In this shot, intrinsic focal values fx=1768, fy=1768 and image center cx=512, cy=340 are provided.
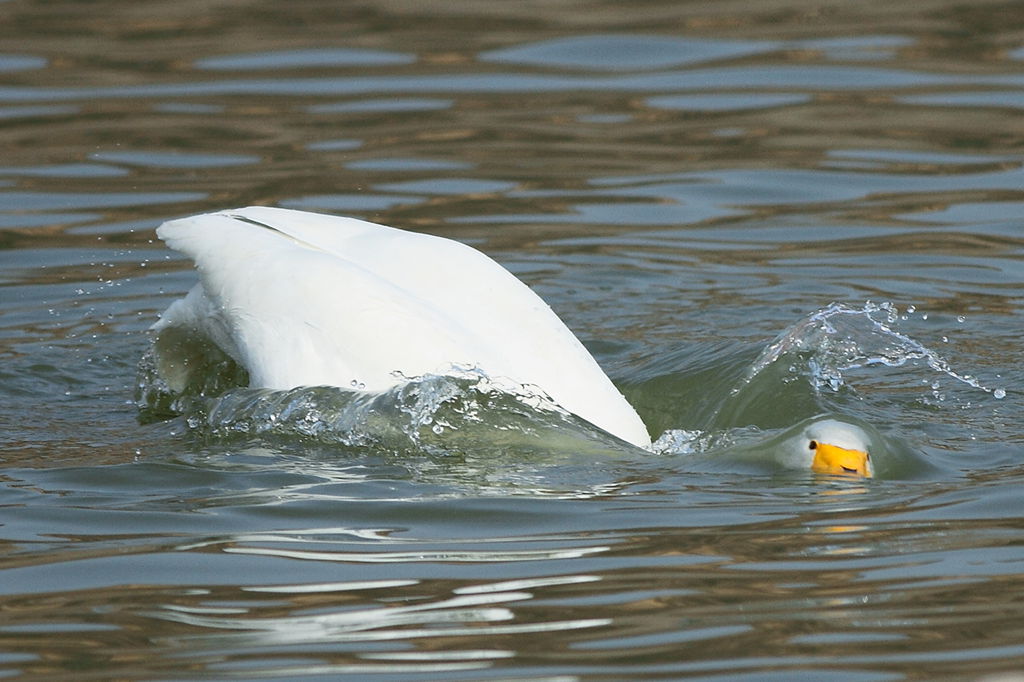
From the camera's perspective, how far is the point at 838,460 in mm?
4984

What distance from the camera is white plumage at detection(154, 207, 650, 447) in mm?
5285

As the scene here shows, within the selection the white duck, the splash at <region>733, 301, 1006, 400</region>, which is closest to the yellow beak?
the white duck

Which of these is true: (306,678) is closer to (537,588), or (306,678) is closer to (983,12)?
(537,588)

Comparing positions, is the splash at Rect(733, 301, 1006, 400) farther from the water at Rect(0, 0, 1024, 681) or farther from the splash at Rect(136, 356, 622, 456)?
the splash at Rect(136, 356, 622, 456)

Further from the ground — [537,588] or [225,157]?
[225,157]

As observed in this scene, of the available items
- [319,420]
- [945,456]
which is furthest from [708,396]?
[319,420]

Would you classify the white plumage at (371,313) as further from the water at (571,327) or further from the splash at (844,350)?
the splash at (844,350)

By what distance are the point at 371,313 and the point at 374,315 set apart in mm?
12

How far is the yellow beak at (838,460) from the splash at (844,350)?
0.89 meters

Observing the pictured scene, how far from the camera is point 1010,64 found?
1103cm

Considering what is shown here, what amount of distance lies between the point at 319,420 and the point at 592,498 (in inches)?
38.3

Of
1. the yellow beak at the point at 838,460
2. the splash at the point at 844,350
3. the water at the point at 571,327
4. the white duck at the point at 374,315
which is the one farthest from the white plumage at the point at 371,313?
the splash at the point at 844,350

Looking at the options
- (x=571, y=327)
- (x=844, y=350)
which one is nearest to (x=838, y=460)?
(x=844, y=350)

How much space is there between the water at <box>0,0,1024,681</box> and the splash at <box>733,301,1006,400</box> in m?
0.02
